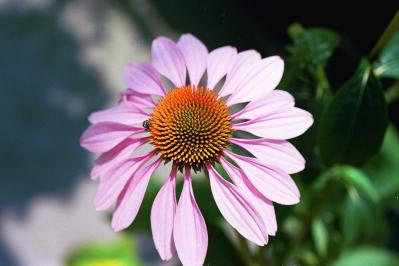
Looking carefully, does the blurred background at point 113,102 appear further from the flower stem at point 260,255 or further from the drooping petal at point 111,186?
the drooping petal at point 111,186

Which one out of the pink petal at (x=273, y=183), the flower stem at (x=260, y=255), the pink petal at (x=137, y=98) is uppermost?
the pink petal at (x=137, y=98)

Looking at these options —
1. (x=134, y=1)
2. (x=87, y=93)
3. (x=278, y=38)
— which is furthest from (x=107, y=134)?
(x=134, y=1)

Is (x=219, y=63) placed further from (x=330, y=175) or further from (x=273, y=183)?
(x=330, y=175)

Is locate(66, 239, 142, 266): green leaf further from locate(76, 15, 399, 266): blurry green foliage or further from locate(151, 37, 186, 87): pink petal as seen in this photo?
locate(151, 37, 186, 87): pink petal

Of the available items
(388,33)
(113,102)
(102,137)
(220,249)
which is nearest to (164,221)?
(102,137)

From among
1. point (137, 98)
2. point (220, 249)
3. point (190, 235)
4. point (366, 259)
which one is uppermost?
point (137, 98)

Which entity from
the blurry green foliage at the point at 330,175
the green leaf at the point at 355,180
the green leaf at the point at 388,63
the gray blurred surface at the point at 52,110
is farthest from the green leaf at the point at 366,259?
the gray blurred surface at the point at 52,110

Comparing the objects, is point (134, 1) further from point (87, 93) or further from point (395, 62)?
point (395, 62)
